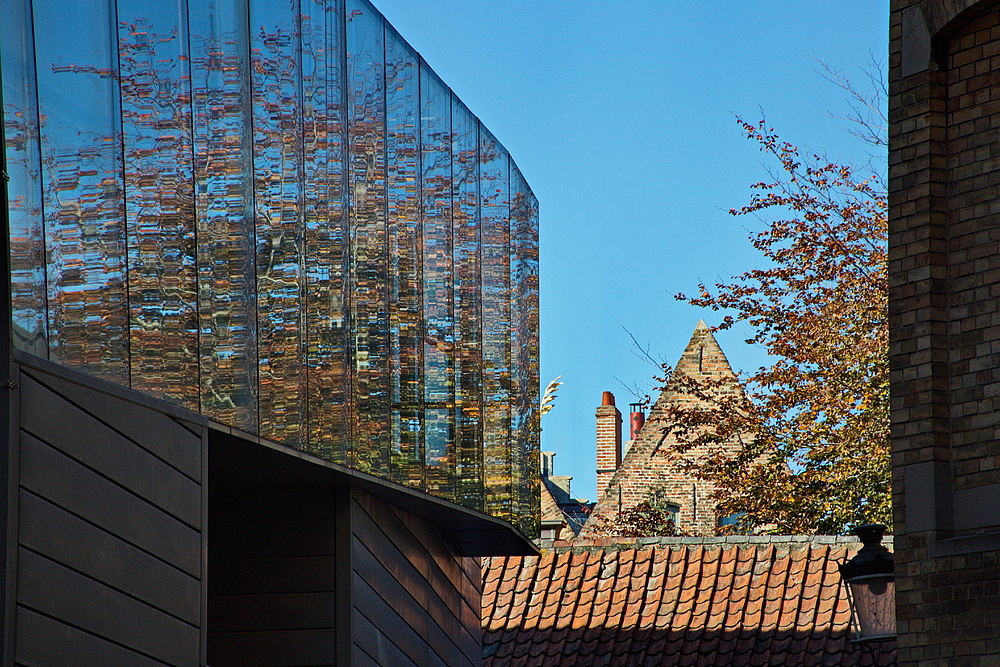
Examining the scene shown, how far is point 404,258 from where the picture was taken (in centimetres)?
984

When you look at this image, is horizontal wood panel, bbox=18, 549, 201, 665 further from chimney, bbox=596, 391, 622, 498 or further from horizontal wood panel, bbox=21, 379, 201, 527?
chimney, bbox=596, 391, 622, 498

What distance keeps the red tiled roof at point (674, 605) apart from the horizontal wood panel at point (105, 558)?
7657 mm

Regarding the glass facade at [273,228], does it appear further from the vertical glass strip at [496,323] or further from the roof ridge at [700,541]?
the roof ridge at [700,541]

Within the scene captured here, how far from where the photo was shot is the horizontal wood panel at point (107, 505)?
18.8ft

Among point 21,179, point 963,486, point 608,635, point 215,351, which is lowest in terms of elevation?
point 608,635

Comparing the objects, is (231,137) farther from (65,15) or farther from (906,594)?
(906,594)

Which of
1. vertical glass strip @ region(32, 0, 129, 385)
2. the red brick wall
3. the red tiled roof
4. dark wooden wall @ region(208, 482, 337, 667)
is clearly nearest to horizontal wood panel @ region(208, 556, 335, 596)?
dark wooden wall @ region(208, 482, 337, 667)

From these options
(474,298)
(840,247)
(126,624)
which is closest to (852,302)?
(840,247)

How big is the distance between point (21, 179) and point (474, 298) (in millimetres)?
5662

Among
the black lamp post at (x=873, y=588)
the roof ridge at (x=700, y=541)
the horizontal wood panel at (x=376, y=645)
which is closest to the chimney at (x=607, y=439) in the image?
the roof ridge at (x=700, y=541)

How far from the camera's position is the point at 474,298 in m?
11.2

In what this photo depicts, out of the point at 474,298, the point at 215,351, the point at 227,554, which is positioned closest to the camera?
the point at 215,351

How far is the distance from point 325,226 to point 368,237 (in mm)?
629

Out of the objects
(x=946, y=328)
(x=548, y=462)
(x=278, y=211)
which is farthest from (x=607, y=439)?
(x=278, y=211)
